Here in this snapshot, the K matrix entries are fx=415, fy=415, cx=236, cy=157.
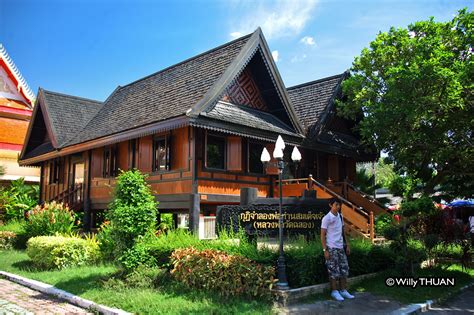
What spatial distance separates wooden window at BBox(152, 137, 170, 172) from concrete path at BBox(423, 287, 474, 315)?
9.71m

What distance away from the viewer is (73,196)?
20.7 m

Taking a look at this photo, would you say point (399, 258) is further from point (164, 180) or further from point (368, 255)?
→ point (164, 180)

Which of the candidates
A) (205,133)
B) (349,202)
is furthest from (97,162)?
(349,202)

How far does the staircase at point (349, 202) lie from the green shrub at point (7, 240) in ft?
34.3

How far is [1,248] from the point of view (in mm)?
16156

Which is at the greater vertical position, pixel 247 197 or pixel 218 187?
pixel 218 187

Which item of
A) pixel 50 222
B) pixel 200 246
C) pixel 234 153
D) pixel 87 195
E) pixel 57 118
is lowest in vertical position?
pixel 200 246

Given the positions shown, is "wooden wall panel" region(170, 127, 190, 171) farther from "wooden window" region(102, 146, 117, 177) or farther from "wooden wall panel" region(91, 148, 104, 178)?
"wooden wall panel" region(91, 148, 104, 178)

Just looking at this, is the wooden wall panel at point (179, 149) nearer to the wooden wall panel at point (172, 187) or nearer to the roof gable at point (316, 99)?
the wooden wall panel at point (172, 187)

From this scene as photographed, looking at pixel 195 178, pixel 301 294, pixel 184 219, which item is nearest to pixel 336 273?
pixel 301 294

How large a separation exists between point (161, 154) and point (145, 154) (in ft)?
3.43

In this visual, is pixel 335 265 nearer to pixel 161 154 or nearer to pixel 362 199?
pixel 161 154

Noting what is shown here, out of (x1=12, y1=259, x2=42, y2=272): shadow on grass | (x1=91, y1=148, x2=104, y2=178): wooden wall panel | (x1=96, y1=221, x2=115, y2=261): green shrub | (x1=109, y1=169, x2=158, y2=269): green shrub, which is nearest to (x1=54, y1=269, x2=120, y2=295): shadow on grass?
(x1=109, y1=169, x2=158, y2=269): green shrub

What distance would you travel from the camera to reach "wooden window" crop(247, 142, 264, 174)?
1655 cm
